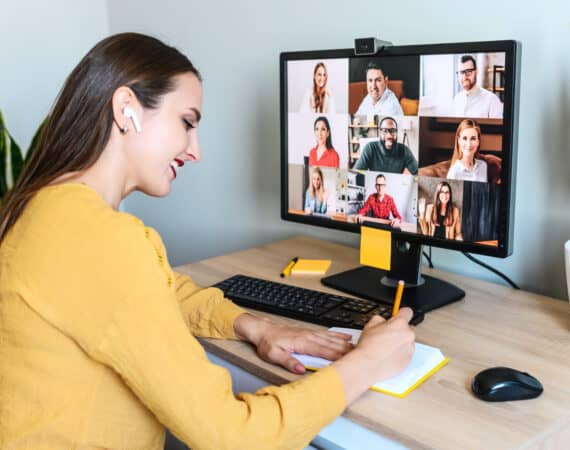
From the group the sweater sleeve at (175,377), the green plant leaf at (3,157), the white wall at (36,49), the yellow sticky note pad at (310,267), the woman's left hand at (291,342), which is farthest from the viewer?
the white wall at (36,49)

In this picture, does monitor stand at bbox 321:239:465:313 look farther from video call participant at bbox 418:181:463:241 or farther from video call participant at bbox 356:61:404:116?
video call participant at bbox 356:61:404:116

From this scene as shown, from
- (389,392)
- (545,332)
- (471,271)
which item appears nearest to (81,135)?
(389,392)

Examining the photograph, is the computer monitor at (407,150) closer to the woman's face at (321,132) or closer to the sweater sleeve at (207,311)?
the woman's face at (321,132)

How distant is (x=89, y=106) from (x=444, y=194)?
665 mm

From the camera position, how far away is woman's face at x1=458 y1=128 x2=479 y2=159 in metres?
1.21

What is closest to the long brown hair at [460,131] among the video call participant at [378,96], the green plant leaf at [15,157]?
the video call participant at [378,96]

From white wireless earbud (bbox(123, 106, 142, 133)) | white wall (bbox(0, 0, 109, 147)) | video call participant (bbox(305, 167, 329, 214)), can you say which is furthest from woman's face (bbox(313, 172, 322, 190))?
white wall (bbox(0, 0, 109, 147))

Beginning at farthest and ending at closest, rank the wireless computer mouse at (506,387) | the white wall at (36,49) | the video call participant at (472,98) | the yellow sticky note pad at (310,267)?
the white wall at (36,49) → the yellow sticky note pad at (310,267) → the video call participant at (472,98) → the wireless computer mouse at (506,387)

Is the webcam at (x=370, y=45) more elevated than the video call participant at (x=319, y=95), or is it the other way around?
the webcam at (x=370, y=45)

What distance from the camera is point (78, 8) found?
252 cm

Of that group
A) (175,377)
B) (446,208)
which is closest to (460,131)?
(446,208)

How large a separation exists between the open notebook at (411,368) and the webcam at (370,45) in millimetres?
553

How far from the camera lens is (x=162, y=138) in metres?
0.99

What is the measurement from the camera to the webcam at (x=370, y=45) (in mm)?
1290
